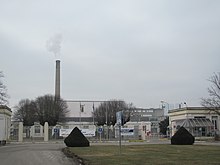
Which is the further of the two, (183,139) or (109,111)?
(109,111)

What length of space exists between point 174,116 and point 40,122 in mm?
35707

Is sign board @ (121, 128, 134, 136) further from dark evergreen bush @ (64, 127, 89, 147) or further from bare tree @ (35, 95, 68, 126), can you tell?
bare tree @ (35, 95, 68, 126)

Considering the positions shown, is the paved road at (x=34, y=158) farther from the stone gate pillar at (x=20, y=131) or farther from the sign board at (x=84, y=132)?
the sign board at (x=84, y=132)

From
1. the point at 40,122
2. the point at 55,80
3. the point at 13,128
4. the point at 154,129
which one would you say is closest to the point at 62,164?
the point at 13,128

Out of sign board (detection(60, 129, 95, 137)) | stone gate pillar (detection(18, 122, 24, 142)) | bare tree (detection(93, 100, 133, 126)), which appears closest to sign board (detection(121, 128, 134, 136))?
sign board (detection(60, 129, 95, 137))

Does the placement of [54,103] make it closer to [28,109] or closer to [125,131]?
[28,109]

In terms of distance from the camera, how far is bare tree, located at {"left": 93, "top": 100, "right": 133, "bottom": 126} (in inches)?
4016

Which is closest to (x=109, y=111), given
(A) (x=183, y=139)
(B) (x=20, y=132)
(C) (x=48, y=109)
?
(C) (x=48, y=109)

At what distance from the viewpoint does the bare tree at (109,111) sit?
10200cm

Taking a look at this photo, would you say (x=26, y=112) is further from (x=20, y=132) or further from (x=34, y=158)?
(x=34, y=158)

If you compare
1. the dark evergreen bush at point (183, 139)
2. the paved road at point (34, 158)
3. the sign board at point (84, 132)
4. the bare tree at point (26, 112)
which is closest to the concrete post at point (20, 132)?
the sign board at point (84, 132)

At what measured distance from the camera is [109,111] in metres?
103

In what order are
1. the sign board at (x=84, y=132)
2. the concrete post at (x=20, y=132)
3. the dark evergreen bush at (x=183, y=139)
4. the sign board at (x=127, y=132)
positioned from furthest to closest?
1. the sign board at (x=84, y=132)
2. the sign board at (x=127, y=132)
3. the concrete post at (x=20, y=132)
4. the dark evergreen bush at (x=183, y=139)

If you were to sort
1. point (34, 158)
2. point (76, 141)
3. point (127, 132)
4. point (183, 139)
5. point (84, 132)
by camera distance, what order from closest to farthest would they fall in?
point (34, 158), point (76, 141), point (183, 139), point (127, 132), point (84, 132)
